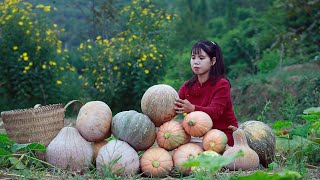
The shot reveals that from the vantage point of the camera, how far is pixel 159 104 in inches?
169

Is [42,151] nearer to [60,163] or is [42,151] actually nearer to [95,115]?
[60,163]

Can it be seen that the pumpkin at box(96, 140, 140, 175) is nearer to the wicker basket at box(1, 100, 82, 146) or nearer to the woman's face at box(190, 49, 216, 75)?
the wicker basket at box(1, 100, 82, 146)

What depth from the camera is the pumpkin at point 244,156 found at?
4145mm

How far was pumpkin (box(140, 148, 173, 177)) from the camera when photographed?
4031mm

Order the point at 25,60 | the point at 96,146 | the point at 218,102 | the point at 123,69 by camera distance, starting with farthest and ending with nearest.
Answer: the point at 123,69 < the point at 25,60 < the point at 218,102 < the point at 96,146

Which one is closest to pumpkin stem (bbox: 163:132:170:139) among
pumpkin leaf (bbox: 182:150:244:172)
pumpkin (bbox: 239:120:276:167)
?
pumpkin (bbox: 239:120:276:167)

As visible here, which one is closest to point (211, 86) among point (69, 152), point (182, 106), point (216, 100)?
point (216, 100)

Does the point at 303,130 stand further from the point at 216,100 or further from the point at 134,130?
the point at 134,130

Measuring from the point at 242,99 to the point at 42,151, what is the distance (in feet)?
23.2

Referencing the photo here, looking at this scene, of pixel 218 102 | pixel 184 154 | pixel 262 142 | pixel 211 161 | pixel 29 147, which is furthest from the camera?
pixel 218 102

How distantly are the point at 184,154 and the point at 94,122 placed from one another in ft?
2.42

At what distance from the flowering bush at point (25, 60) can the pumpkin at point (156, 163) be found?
6.76m

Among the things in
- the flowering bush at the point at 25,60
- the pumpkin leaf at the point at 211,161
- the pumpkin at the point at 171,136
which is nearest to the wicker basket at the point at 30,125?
the pumpkin at the point at 171,136

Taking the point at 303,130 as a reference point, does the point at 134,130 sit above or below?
above
